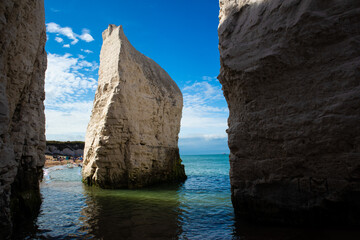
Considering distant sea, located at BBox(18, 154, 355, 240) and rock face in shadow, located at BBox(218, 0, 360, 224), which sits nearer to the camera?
rock face in shadow, located at BBox(218, 0, 360, 224)

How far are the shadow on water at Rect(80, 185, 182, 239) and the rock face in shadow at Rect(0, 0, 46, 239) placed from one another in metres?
1.90

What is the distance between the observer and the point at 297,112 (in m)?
5.54

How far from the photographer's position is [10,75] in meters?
5.53

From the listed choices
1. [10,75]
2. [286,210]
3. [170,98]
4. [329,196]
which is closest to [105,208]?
[10,75]

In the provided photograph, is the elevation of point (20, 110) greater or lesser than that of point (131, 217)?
greater

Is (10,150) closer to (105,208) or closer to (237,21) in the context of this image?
(105,208)

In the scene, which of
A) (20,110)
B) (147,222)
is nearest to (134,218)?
(147,222)

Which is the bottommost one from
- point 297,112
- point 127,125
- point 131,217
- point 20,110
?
point 131,217

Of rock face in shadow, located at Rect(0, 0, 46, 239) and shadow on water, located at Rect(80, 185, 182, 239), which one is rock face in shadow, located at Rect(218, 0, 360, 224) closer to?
shadow on water, located at Rect(80, 185, 182, 239)

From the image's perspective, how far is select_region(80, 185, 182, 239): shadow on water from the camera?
6.00 metres

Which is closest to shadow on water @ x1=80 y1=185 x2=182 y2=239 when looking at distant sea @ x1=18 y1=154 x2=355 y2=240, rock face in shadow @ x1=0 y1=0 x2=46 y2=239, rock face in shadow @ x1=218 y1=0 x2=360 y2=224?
distant sea @ x1=18 y1=154 x2=355 y2=240

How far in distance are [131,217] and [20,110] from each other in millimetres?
4544

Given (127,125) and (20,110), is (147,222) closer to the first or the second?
(20,110)

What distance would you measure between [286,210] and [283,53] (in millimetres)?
3733
